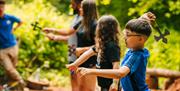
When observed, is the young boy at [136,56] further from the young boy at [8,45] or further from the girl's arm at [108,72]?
the young boy at [8,45]

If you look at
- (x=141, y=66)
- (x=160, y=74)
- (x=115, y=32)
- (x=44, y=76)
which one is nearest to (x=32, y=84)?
(x=44, y=76)

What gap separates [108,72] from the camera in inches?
194

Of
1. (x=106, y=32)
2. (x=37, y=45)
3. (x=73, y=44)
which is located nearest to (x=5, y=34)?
(x=37, y=45)

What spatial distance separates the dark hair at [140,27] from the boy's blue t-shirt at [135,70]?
0.56ft

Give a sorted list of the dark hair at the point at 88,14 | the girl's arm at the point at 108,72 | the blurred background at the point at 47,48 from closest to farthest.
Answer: the girl's arm at the point at 108,72 < the dark hair at the point at 88,14 < the blurred background at the point at 47,48

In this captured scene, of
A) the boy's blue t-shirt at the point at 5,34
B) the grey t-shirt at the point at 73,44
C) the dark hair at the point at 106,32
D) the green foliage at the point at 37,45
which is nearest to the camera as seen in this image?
the dark hair at the point at 106,32

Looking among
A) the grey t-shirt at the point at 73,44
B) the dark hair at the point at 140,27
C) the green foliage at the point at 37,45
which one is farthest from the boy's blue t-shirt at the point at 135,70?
the green foliage at the point at 37,45

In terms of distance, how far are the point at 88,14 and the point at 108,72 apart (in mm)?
2333

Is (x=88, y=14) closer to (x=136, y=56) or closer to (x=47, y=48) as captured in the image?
(x=136, y=56)

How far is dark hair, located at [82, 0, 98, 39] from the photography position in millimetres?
7160

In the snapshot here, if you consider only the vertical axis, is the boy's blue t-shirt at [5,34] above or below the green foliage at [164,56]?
above

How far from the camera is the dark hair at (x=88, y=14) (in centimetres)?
716

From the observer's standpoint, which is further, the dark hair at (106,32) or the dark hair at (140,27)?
the dark hair at (106,32)

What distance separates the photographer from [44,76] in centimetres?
1345
